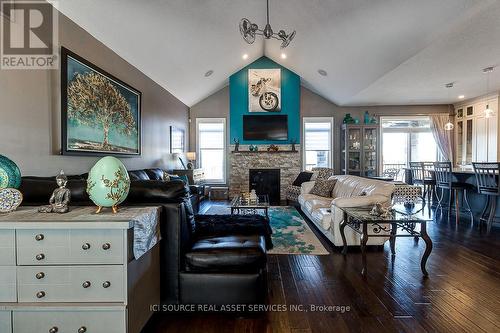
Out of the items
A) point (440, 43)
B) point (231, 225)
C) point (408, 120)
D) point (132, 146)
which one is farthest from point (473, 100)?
point (132, 146)

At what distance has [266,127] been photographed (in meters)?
7.48

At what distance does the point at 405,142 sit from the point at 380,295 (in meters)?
6.64

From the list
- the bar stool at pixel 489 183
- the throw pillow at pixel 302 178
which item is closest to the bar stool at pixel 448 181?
the bar stool at pixel 489 183

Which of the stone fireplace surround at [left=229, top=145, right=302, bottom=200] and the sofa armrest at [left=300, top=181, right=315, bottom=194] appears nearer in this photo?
the sofa armrest at [left=300, top=181, right=315, bottom=194]

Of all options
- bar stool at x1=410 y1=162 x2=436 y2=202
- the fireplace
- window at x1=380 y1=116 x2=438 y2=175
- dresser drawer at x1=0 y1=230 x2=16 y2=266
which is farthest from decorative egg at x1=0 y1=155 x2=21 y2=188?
window at x1=380 y1=116 x2=438 y2=175

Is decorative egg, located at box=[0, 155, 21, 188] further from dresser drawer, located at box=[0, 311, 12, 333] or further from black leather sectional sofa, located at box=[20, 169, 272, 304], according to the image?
dresser drawer, located at box=[0, 311, 12, 333]

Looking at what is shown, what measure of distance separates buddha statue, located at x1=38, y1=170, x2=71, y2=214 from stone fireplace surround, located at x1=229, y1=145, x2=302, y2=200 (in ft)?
19.5

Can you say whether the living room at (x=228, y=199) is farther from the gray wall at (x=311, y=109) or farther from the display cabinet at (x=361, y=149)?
the gray wall at (x=311, y=109)

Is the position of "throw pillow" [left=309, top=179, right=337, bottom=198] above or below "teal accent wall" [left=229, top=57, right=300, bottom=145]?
below

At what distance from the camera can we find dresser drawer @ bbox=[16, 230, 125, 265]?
1.33 metres

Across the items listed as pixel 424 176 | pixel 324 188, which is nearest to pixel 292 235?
pixel 324 188

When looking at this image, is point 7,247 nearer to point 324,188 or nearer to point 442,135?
point 324,188

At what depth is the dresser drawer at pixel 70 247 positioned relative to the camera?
1330mm

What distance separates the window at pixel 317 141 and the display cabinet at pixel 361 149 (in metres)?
0.53
